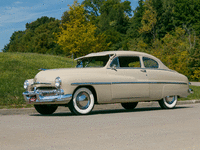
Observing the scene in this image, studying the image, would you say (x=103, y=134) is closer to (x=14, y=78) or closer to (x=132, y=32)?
(x=14, y=78)

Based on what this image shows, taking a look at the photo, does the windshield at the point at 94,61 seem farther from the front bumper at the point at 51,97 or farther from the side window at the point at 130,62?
the front bumper at the point at 51,97

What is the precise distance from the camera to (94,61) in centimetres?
1146

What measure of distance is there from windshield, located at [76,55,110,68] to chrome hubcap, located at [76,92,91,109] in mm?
1175

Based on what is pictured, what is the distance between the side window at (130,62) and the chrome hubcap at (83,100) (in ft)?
5.49

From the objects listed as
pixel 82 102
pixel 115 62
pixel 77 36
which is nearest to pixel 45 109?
pixel 82 102

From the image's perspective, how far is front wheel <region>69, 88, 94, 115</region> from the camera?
995 centimetres

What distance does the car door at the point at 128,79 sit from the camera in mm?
10727

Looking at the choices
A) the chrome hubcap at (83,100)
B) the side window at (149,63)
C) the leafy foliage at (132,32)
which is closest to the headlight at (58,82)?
the chrome hubcap at (83,100)

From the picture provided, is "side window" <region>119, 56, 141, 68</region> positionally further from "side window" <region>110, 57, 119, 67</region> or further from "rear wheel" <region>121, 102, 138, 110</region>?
"rear wheel" <region>121, 102, 138, 110</region>

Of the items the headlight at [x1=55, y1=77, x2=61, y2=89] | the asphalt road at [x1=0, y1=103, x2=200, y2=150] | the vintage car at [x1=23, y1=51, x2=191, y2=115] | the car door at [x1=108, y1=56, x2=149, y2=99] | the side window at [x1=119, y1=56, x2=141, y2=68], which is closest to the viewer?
the asphalt road at [x1=0, y1=103, x2=200, y2=150]

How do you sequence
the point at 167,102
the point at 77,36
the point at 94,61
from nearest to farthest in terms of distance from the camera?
the point at 94,61, the point at 167,102, the point at 77,36

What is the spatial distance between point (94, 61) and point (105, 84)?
1.25m

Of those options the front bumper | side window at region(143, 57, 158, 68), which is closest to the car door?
side window at region(143, 57, 158, 68)

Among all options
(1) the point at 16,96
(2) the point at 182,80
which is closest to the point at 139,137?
(2) the point at 182,80
